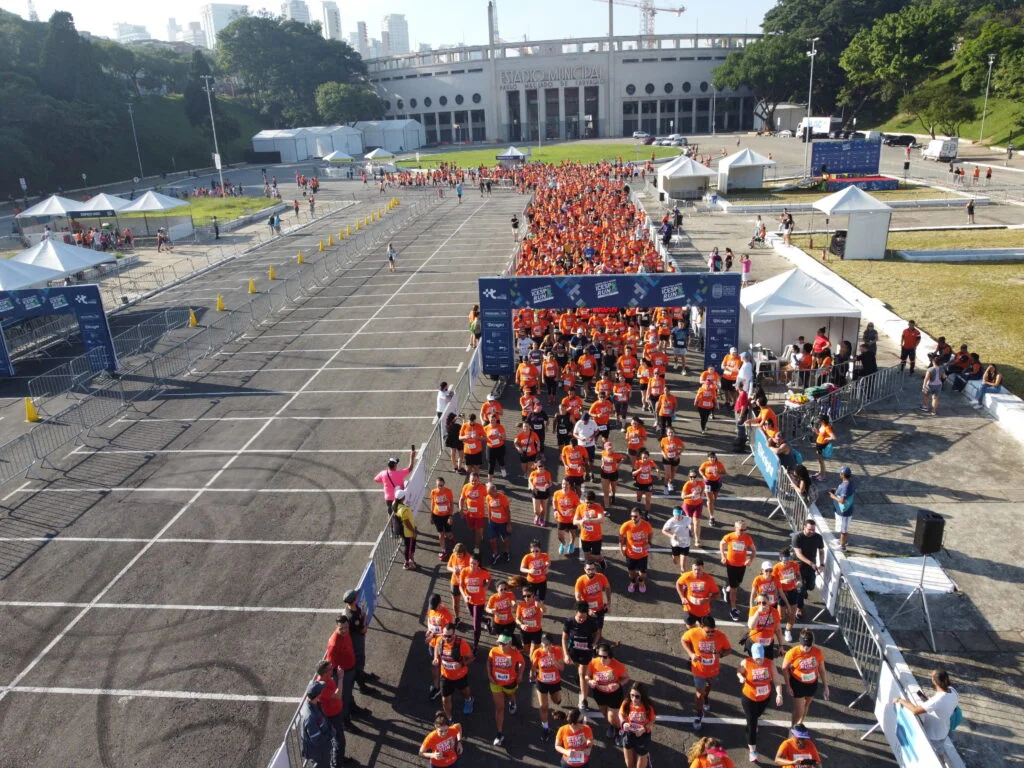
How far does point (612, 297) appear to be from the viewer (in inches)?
765

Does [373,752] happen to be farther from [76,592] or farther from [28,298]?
[28,298]

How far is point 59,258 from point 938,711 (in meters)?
30.2

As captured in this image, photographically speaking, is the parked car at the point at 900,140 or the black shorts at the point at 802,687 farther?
the parked car at the point at 900,140

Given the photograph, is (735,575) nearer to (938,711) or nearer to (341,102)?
(938,711)

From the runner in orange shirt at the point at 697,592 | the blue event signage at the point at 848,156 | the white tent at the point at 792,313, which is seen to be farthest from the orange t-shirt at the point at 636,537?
the blue event signage at the point at 848,156

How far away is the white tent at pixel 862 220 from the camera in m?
30.3

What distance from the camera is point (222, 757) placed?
8391 mm

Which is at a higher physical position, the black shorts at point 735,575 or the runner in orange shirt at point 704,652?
the runner in orange shirt at point 704,652

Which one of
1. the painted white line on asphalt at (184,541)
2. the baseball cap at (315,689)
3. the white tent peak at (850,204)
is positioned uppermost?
the white tent peak at (850,204)

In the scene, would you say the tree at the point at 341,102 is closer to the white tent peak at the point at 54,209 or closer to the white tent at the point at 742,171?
the white tent peak at the point at 54,209

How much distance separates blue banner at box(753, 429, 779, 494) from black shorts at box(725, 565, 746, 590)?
3134mm

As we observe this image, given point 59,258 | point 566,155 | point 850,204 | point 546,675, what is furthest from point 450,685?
point 566,155

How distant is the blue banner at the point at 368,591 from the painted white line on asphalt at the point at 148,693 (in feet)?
4.46

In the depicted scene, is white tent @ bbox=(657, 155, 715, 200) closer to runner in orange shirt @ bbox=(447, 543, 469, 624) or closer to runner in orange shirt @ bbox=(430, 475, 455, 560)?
runner in orange shirt @ bbox=(430, 475, 455, 560)
